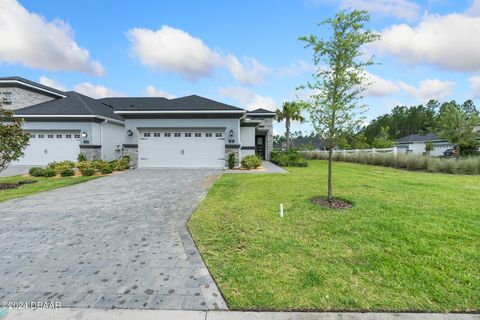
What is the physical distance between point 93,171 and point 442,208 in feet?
45.7

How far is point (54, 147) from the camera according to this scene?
15219 millimetres

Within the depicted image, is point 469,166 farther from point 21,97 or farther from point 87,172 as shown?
point 21,97

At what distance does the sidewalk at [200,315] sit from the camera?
2.18 metres

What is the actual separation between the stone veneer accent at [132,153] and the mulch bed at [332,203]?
12020mm

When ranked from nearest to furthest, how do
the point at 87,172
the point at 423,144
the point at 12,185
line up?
the point at 12,185 < the point at 87,172 < the point at 423,144

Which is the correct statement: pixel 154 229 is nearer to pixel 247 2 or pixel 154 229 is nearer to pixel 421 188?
pixel 421 188

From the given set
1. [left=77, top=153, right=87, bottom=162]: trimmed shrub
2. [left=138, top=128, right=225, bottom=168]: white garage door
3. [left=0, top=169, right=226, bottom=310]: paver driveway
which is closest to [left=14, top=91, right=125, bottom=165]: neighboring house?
[left=77, top=153, right=87, bottom=162]: trimmed shrub

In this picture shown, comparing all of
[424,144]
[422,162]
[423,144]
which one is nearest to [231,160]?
[422,162]

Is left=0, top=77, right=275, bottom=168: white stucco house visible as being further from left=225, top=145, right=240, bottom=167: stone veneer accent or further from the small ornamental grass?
the small ornamental grass

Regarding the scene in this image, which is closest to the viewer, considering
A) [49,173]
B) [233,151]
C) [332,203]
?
[332,203]

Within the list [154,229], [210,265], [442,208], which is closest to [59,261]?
[154,229]

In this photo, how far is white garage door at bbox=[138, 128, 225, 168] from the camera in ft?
47.3

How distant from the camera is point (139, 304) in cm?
241

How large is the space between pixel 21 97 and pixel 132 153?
11788 mm
